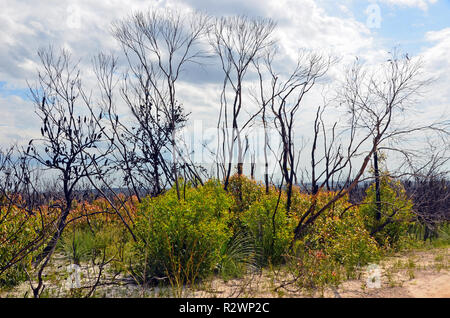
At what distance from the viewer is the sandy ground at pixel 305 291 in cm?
571

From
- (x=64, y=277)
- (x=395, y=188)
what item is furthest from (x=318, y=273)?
(x=395, y=188)

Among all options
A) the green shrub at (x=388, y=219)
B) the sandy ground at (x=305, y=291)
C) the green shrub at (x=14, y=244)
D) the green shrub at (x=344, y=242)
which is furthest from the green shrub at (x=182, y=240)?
the green shrub at (x=388, y=219)

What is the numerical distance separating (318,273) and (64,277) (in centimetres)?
484

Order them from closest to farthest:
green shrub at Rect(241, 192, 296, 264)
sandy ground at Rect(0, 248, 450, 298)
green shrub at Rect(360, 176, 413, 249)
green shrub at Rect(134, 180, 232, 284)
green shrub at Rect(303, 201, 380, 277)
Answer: sandy ground at Rect(0, 248, 450, 298) < green shrub at Rect(134, 180, 232, 284) < green shrub at Rect(303, 201, 380, 277) < green shrub at Rect(241, 192, 296, 264) < green shrub at Rect(360, 176, 413, 249)

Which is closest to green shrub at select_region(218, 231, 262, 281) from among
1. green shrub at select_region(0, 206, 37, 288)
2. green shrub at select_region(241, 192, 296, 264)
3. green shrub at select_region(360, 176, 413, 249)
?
green shrub at select_region(241, 192, 296, 264)

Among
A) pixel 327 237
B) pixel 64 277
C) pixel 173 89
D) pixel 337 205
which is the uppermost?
pixel 173 89

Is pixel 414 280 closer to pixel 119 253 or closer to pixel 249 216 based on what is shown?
pixel 249 216

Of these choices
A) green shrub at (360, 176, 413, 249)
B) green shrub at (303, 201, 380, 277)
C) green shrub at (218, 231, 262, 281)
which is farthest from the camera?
green shrub at (360, 176, 413, 249)

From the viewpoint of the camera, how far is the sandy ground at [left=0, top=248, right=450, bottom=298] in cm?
571

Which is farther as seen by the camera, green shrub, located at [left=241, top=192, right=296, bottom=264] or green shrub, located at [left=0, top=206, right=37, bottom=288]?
green shrub, located at [left=241, top=192, right=296, bottom=264]

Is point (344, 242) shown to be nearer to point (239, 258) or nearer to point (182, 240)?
point (239, 258)

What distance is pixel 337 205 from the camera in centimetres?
1015

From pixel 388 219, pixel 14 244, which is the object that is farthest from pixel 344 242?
pixel 14 244

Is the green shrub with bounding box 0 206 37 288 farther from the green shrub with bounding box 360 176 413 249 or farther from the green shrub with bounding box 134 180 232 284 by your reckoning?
the green shrub with bounding box 360 176 413 249
